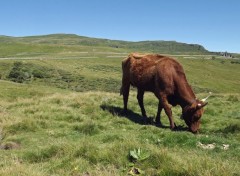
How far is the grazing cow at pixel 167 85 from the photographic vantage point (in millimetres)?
13680

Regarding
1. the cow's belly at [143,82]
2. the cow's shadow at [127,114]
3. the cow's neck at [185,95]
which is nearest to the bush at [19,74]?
the cow's shadow at [127,114]

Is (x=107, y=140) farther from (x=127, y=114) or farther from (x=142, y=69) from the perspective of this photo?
(x=127, y=114)

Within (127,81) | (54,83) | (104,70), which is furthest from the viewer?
(104,70)

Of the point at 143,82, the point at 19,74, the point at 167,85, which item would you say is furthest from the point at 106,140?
the point at 19,74

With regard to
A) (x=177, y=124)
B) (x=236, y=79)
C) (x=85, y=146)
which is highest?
(x=85, y=146)

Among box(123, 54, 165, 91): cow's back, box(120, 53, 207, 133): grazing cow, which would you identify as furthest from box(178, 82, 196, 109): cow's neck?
box(123, 54, 165, 91): cow's back

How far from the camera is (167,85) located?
14.6m

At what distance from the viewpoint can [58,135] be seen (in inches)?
494

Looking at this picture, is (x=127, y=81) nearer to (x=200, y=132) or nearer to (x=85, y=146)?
(x=200, y=132)

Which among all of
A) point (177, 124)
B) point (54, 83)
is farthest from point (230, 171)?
point (54, 83)

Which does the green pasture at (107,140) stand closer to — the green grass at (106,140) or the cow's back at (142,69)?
the green grass at (106,140)

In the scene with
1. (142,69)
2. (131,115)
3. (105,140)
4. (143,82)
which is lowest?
(131,115)

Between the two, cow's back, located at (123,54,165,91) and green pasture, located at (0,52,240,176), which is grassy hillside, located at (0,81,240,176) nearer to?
green pasture, located at (0,52,240,176)

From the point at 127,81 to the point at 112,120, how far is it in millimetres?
2867
